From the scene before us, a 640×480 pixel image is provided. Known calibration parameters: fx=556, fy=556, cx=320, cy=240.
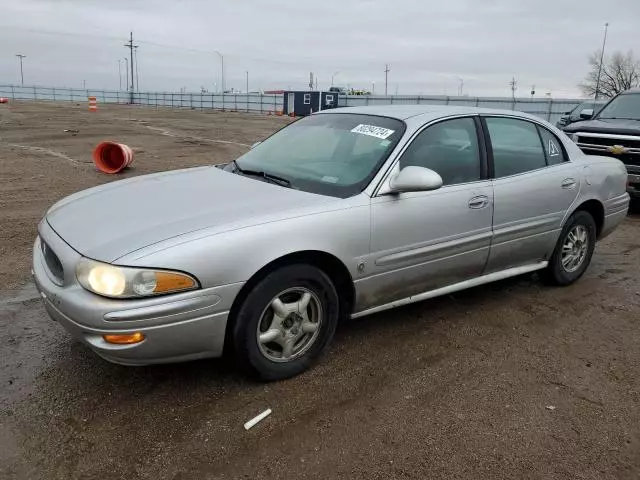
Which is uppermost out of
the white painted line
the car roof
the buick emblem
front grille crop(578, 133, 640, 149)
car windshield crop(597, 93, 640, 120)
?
car windshield crop(597, 93, 640, 120)

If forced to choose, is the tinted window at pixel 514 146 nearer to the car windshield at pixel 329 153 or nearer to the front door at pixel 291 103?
the car windshield at pixel 329 153

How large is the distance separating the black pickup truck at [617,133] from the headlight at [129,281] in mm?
7480

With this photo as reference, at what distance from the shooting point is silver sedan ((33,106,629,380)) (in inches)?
105

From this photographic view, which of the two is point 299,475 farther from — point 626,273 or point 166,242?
point 626,273

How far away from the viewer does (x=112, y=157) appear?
10.2 meters

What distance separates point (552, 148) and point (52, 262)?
12.5ft

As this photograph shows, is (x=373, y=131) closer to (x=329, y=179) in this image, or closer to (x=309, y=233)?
(x=329, y=179)

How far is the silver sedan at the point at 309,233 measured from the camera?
2658mm

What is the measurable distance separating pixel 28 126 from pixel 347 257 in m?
19.1

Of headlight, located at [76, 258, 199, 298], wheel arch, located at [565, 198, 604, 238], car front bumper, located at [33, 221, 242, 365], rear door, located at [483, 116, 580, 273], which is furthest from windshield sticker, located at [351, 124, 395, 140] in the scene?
wheel arch, located at [565, 198, 604, 238]

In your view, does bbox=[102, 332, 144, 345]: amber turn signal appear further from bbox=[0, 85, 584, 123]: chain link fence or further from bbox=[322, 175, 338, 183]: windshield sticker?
bbox=[0, 85, 584, 123]: chain link fence

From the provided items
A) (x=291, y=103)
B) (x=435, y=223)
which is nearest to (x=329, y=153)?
(x=435, y=223)

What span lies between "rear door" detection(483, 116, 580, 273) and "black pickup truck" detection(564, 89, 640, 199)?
417 cm

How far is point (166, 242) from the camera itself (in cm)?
268
